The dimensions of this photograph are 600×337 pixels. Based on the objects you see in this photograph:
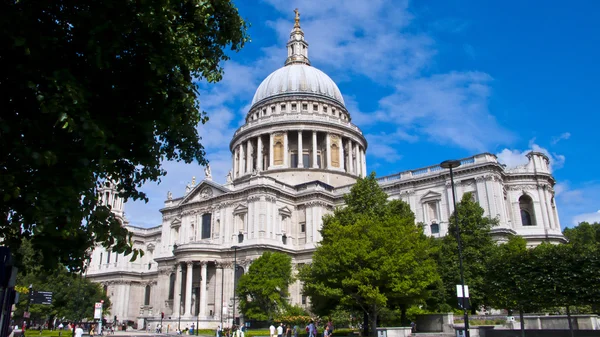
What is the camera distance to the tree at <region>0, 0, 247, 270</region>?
9.95m

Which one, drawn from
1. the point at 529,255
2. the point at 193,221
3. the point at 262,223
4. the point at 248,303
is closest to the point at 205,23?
the point at 529,255

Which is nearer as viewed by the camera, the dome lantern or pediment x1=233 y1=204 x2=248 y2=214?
pediment x1=233 y1=204 x2=248 y2=214

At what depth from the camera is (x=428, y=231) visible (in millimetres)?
56750

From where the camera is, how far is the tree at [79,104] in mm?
9945

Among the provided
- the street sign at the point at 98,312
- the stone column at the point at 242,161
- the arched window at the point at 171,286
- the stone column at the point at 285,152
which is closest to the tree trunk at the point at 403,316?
the street sign at the point at 98,312

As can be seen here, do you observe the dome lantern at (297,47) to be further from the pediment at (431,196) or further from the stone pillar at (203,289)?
the stone pillar at (203,289)

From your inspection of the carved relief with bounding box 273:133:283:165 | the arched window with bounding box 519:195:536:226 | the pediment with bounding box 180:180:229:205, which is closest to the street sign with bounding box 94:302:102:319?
the pediment with bounding box 180:180:229:205

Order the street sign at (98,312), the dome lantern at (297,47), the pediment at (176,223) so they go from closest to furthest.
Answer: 1. the street sign at (98,312)
2. the pediment at (176,223)
3. the dome lantern at (297,47)

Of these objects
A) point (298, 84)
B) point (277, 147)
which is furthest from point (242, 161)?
point (298, 84)

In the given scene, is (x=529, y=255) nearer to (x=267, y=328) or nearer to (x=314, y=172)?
(x=267, y=328)

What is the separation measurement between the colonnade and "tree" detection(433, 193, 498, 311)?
103 ft

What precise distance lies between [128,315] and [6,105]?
75837mm

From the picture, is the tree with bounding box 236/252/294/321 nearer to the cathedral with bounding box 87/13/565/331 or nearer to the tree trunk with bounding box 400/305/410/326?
the cathedral with bounding box 87/13/565/331

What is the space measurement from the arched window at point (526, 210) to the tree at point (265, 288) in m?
27.5
